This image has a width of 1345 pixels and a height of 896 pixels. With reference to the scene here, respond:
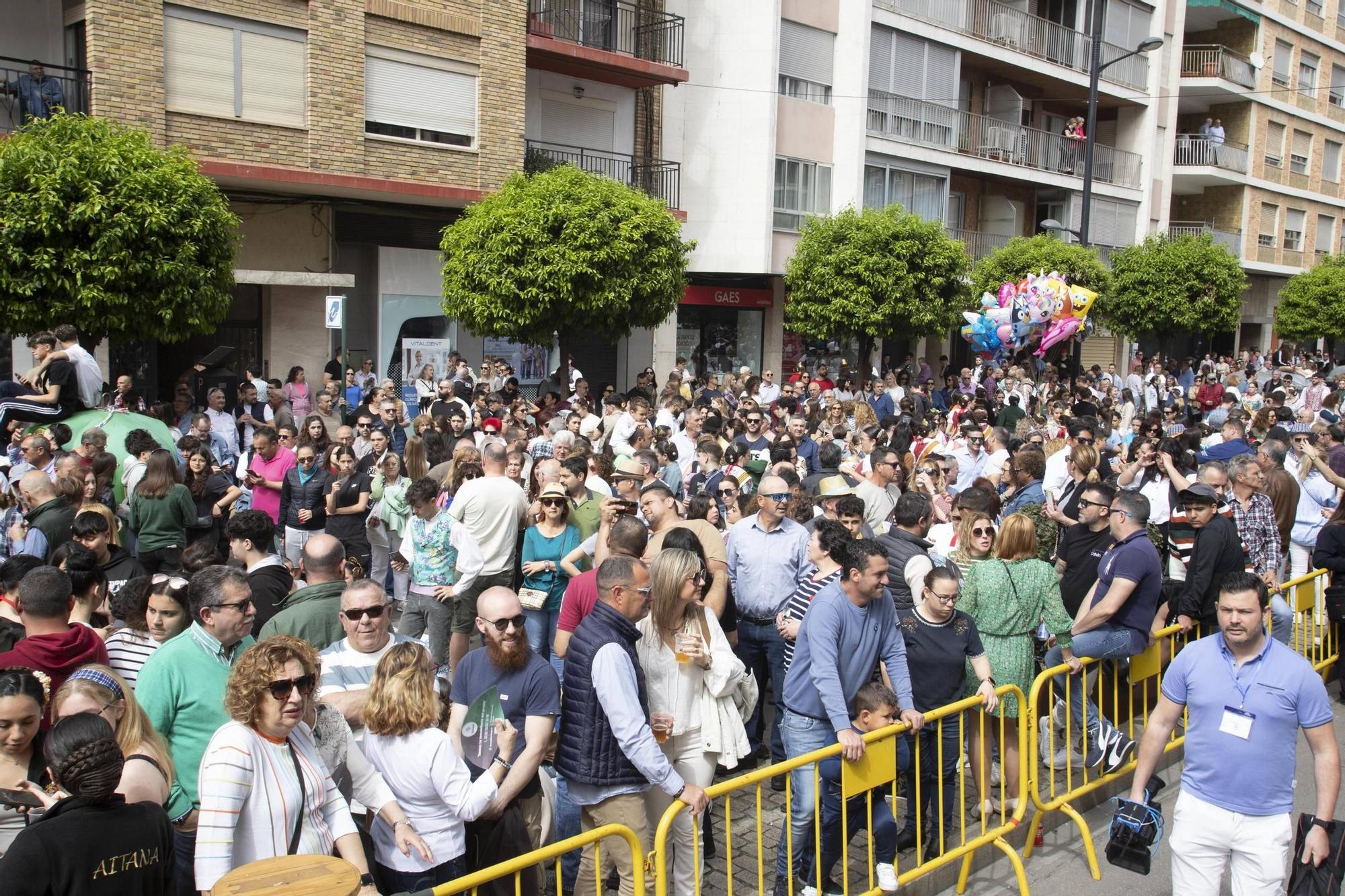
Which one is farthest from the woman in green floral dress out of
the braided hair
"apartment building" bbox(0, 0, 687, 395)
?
"apartment building" bbox(0, 0, 687, 395)

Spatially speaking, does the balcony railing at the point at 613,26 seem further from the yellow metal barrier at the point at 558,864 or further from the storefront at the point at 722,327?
the yellow metal barrier at the point at 558,864

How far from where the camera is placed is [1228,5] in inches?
1399

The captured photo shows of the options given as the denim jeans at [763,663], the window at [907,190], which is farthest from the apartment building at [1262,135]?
the denim jeans at [763,663]

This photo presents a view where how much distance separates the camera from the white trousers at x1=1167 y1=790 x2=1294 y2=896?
4.47 metres

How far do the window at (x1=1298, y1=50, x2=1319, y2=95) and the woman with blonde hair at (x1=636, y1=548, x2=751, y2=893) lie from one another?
42812mm

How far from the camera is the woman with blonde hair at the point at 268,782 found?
133 inches

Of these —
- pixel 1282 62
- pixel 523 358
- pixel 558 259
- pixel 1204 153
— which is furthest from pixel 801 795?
pixel 1282 62

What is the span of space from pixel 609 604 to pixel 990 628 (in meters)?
2.36

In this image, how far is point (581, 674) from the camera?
4605 mm

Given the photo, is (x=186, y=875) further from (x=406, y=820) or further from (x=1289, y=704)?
(x=1289, y=704)

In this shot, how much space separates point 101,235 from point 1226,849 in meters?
11.6

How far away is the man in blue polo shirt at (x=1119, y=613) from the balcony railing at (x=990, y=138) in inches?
825

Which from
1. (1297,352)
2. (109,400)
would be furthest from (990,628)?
(1297,352)

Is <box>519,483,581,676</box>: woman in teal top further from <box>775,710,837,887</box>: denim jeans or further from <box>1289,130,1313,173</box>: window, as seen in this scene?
<box>1289,130,1313,173</box>: window
